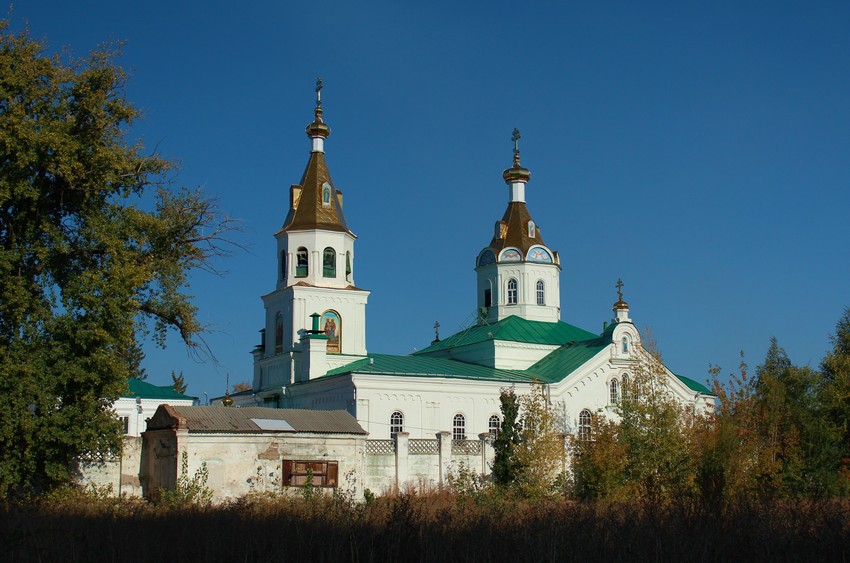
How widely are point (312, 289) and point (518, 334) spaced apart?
986cm

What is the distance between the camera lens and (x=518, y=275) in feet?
162

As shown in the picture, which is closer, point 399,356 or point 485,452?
point 485,452

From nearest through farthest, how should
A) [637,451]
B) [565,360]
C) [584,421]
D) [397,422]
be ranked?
[637,451], [397,422], [584,421], [565,360]

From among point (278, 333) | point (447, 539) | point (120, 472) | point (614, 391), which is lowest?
point (447, 539)

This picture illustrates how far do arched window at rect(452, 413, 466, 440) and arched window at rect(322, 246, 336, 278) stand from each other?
29.2 ft

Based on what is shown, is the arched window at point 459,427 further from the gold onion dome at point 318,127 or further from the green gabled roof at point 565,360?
the gold onion dome at point 318,127

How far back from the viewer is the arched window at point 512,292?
49438mm

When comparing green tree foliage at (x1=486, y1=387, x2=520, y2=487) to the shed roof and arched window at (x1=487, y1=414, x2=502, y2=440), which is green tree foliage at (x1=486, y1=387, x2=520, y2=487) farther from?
arched window at (x1=487, y1=414, x2=502, y2=440)

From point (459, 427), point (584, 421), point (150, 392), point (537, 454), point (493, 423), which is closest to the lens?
point (537, 454)

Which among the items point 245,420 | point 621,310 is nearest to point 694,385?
point 621,310

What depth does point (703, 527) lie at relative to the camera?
37.3ft

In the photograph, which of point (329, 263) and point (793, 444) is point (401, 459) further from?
point (329, 263)

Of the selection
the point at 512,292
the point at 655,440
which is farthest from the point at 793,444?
the point at 512,292

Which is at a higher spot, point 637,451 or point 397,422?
point 397,422
